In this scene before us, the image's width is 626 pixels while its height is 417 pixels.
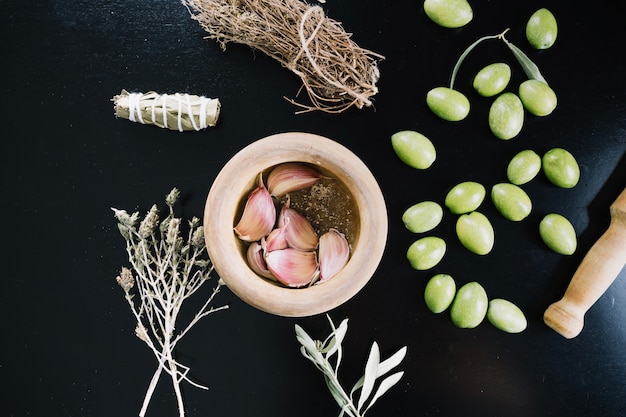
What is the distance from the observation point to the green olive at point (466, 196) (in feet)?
3.66

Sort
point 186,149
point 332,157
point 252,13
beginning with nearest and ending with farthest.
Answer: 1. point 332,157
2. point 252,13
3. point 186,149

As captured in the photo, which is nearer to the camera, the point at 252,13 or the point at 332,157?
the point at 332,157

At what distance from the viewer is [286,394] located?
1.20 meters

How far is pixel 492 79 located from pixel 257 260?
0.55m

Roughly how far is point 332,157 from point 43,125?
0.63 meters

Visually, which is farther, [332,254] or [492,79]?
[492,79]

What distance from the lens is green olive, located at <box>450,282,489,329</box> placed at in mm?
1123

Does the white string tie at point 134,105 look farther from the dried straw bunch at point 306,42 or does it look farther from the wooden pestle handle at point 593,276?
the wooden pestle handle at point 593,276

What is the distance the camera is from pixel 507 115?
1.11 m

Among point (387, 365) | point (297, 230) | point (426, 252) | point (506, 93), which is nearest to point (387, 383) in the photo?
point (387, 365)

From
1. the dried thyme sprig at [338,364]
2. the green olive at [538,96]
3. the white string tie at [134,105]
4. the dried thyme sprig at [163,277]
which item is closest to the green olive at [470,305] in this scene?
the dried thyme sprig at [338,364]

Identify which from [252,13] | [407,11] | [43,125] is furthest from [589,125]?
[43,125]

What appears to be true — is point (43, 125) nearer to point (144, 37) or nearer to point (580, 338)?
point (144, 37)

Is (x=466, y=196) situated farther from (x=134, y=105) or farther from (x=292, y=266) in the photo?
(x=134, y=105)
